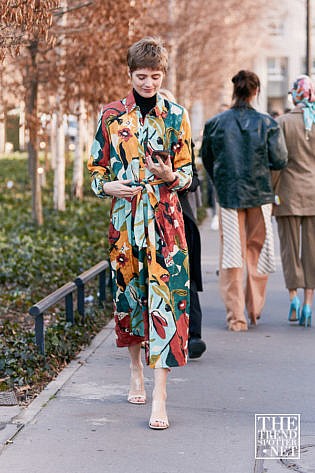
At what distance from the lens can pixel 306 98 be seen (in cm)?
890

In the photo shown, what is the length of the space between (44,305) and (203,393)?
1.28 m

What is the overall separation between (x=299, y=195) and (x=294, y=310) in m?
0.94

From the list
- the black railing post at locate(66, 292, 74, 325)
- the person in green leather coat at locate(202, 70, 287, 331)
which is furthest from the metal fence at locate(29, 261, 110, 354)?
the person in green leather coat at locate(202, 70, 287, 331)

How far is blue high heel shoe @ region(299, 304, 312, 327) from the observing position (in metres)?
8.91

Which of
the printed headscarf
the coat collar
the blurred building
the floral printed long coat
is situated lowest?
the floral printed long coat

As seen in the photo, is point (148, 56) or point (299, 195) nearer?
point (148, 56)

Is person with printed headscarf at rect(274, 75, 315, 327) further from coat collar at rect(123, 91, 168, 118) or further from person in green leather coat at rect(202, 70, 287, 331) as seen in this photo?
coat collar at rect(123, 91, 168, 118)

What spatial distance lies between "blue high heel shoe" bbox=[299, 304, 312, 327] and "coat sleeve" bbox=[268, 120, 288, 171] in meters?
1.18

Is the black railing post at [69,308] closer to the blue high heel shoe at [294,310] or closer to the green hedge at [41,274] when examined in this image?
the green hedge at [41,274]

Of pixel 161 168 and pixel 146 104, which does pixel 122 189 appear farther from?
pixel 146 104

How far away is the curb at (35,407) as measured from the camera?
18.2 feet

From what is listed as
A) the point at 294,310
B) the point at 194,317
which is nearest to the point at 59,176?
the point at 294,310

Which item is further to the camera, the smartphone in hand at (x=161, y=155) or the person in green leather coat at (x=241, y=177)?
the person in green leather coat at (x=241, y=177)

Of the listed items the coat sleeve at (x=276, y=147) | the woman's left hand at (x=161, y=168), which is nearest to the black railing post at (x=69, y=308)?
the coat sleeve at (x=276, y=147)
